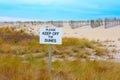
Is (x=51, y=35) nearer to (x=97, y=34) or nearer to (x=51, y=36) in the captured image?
(x=51, y=36)

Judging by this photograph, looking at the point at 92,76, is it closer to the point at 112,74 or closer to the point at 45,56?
the point at 112,74

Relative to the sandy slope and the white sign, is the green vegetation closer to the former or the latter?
the white sign

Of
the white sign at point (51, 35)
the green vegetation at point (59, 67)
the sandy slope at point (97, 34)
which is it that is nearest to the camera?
the green vegetation at point (59, 67)

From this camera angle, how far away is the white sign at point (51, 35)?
10281 millimetres

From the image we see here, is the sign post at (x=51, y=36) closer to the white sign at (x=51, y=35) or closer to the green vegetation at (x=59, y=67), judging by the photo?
the white sign at (x=51, y=35)

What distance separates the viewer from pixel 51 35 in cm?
1035

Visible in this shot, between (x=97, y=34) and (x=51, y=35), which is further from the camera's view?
(x=97, y=34)

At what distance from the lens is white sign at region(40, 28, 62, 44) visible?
405 inches

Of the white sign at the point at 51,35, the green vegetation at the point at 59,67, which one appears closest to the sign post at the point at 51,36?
the white sign at the point at 51,35

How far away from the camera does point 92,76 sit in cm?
873

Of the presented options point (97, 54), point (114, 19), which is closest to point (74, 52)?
point (97, 54)

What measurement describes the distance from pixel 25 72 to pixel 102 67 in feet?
9.10

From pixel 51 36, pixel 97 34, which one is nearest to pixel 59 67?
pixel 51 36

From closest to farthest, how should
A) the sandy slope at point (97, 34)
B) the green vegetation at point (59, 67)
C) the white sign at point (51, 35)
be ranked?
the green vegetation at point (59, 67), the white sign at point (51, 35), the sandy slope at point (97, 34)
